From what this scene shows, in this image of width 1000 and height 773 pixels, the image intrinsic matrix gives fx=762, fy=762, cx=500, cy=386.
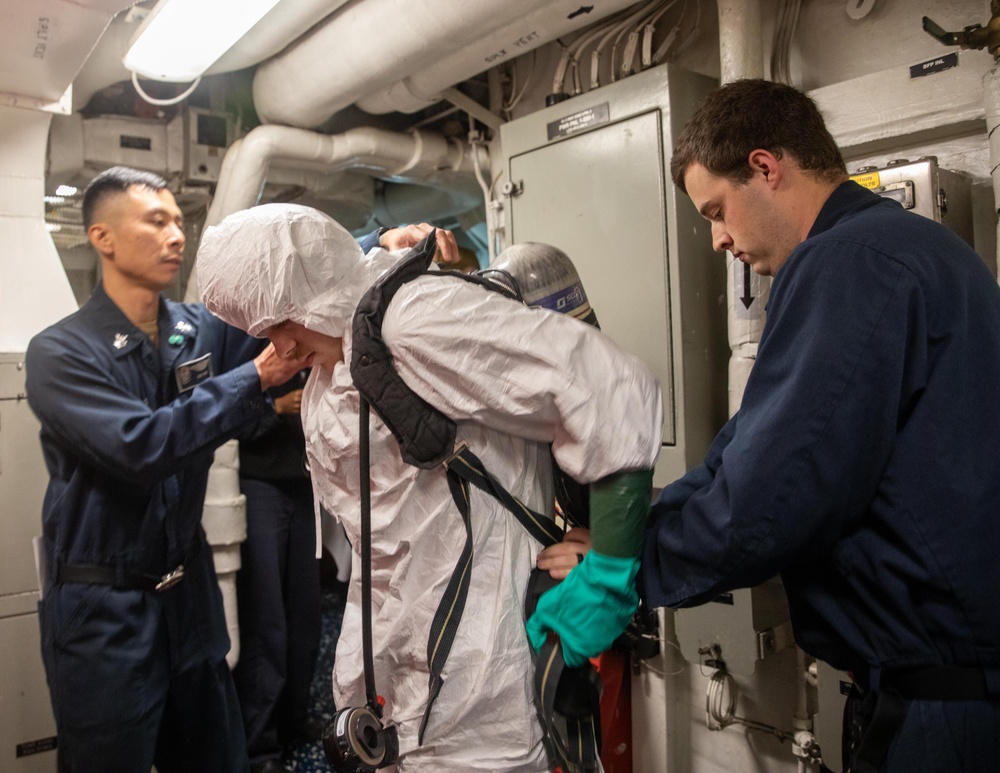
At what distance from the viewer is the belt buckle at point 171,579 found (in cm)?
216

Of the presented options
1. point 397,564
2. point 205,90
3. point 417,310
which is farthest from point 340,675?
point 205,90

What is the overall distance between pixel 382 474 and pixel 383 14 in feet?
6.04

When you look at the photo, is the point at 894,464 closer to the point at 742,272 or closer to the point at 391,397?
the point at 391,397

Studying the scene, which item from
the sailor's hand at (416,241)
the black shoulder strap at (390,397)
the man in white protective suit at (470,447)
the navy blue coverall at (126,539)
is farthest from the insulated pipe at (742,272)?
the navy blue coverall at (126,539)

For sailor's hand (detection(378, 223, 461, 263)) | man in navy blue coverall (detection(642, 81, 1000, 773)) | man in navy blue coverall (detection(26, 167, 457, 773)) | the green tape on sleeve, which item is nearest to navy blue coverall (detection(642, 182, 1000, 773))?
man in navy blue coverall (detection(642, 81, 1000, 773))

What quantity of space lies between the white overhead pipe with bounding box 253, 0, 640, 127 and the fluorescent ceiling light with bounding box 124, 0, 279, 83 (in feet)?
1.08

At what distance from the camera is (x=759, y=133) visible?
120 cm

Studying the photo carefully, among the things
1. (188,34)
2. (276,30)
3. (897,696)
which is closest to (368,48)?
(276,30)

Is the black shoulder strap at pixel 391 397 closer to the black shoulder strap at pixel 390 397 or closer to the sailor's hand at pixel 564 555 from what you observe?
the black shoulder strap at pixel 390 397

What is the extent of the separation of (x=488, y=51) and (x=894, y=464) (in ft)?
6.78

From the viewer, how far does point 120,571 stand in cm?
210

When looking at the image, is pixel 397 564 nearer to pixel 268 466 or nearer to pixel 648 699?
pixel 648 699

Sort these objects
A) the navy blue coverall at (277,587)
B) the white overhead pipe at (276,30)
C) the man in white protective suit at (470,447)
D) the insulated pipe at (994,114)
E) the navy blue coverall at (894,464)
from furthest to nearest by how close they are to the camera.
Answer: the navy blue coverall at (277,587) → the white overhead pipe at (276,30) → the insulated pipe at (994,114) → the man in white protective suit at (470,447) → the navy blue coverall at (894,464)

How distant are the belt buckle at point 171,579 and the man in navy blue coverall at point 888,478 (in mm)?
1686
